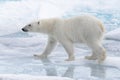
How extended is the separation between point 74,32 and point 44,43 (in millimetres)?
1303

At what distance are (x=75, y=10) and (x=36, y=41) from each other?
8.06 feet

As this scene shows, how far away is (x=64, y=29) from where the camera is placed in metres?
5.15

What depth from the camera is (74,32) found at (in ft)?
16.7

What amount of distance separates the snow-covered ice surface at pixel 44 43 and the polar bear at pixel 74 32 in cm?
14

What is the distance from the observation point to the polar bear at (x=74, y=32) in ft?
15.9

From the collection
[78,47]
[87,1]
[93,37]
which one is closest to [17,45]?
[78,47]

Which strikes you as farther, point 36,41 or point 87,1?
point 87,1

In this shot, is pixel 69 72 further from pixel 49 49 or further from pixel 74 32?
pixel 49 49

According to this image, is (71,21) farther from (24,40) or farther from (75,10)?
(75,10)

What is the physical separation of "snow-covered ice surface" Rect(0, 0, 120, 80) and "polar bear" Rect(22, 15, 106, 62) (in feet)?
0.47

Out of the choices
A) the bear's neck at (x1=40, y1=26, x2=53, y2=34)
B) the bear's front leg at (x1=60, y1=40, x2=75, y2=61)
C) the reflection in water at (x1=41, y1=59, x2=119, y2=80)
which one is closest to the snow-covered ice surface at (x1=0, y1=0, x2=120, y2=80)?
the reflection in water at (x1=41, y1=59, x2=119, y2=80)

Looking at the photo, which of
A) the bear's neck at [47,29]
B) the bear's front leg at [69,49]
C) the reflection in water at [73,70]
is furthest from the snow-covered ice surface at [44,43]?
the bear's neck at [47,29]

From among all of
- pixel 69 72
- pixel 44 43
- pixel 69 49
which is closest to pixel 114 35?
pixel 44 43

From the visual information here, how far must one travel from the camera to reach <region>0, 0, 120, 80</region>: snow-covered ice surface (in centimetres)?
426
